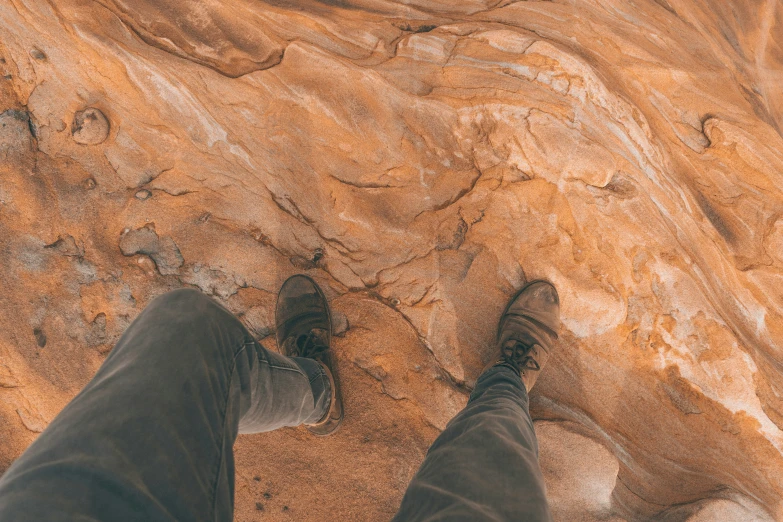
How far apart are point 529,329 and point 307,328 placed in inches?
43.5

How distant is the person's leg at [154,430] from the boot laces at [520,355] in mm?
1201

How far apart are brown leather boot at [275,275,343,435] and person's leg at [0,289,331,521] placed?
0.62m

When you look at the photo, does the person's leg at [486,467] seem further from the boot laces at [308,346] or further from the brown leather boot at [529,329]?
the boot laces at [308,346]

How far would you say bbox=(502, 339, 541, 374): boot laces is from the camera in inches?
78.8

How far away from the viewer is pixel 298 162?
92.6 inches

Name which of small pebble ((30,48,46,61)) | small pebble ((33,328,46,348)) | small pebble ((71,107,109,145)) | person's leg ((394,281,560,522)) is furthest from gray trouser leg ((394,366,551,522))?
small pebble ((30,48,46,61))

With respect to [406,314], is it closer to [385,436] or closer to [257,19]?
[385,436]

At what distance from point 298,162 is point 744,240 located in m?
2.62

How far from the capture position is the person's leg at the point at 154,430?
2.78 feet

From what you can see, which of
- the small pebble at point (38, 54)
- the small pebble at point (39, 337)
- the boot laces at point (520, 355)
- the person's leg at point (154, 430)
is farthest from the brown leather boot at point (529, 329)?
the small pebble at point (38, 54)

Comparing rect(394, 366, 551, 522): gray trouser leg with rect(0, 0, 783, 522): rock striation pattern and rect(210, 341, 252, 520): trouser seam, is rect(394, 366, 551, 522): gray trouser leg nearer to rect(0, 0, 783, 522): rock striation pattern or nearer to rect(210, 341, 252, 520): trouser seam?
rect(210, 341, 252, 520): trouser seam

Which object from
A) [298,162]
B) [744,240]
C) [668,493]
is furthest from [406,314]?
[744,240]

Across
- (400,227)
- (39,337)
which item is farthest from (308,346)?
(39,337)

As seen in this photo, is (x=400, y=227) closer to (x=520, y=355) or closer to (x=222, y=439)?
(x=520, y=355)
